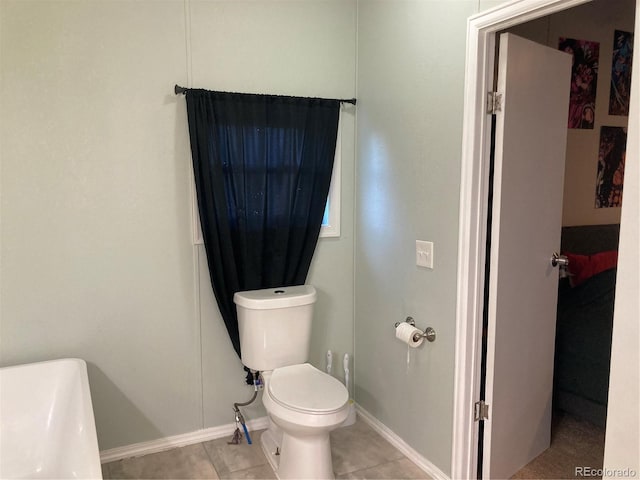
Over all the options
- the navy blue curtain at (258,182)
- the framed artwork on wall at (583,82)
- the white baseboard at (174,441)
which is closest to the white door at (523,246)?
the navy blue curtain at (258,182)

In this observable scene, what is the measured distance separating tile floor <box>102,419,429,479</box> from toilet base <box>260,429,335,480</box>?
0.43 feet

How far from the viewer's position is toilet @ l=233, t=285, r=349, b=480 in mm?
2215

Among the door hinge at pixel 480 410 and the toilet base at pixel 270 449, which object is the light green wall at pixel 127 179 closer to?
the toilet base at pixel 270 449

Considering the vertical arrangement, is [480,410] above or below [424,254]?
below

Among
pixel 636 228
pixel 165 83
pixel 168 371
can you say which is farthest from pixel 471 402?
pixel 165 83

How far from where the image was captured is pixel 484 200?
7.00ft

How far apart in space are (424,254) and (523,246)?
436mm

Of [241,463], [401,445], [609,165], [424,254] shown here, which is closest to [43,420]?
[241,463]

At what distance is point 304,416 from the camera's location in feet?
7.16

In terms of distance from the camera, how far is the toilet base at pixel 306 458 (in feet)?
7.55

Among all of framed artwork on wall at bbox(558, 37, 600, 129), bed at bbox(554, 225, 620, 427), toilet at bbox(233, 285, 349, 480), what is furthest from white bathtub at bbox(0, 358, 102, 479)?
framed artwork on wall at bbox(558, 37, 600, 129)

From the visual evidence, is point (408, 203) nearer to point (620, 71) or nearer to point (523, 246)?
point (523, 246)

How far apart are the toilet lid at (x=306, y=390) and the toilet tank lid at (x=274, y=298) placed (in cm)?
33

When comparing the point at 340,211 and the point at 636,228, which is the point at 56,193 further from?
the point at 636,228
